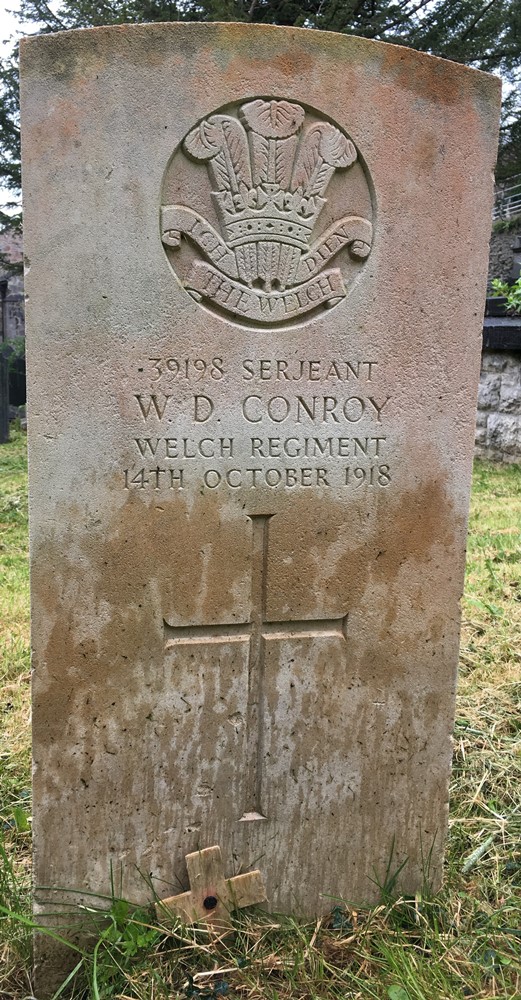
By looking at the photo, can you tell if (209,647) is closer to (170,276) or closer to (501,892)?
(170,276)

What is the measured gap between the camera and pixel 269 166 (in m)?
2.02

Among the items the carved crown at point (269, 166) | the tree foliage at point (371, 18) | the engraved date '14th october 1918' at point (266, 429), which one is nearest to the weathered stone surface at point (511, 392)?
the tree foliage at point (371, 18)

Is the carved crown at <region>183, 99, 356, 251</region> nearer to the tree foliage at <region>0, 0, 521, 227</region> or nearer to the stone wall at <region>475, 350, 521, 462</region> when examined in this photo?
the stone wall at <region>475, 350, 521, 462</region>

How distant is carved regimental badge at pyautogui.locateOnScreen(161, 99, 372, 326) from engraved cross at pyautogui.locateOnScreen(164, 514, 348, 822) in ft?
1.90

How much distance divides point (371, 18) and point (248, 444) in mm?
9063

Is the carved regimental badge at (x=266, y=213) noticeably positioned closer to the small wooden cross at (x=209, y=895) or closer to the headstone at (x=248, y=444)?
the headstone at (x=248, y=444)

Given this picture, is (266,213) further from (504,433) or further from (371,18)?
(371,18)

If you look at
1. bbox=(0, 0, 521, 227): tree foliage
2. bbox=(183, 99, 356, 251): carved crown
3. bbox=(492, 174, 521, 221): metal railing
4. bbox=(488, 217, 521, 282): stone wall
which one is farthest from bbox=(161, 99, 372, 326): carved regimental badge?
bbox=(492, 174, 521, 221): metal railing

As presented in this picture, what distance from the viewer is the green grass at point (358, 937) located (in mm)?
2000

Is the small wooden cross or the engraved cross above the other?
the engraved cross

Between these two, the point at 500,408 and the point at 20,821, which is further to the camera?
the point at 500,408

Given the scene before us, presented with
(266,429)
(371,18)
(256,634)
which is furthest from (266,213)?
(371,18)

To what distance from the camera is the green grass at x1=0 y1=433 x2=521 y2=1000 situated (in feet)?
6.56

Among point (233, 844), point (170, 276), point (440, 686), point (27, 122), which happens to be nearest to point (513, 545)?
point (440, 686)
